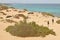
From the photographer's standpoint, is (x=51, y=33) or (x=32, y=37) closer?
(x=32, y=37)

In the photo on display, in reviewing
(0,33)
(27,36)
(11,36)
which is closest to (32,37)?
(27,36)

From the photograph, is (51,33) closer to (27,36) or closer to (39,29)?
(39,29)

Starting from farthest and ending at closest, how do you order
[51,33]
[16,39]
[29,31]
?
[51,33]
[29,31]
[16,39]

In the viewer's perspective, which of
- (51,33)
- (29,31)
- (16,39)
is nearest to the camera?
(16,39)

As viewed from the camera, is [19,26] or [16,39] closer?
[16,39]

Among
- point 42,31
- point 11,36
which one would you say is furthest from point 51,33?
point 11,36

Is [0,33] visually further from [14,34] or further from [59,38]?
[59,38]

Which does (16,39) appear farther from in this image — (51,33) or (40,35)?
(51,33)
